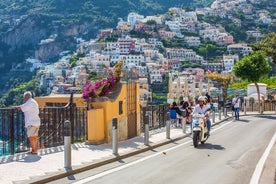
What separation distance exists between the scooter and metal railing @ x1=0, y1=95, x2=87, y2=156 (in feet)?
11.2

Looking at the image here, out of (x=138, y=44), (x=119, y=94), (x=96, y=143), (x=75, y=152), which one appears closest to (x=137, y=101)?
(x=119, y=94)

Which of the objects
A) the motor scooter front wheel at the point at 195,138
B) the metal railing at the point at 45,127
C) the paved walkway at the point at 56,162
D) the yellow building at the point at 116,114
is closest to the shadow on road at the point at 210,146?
the motor scooter front wheel at the point at 195,138

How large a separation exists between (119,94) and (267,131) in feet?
26.5

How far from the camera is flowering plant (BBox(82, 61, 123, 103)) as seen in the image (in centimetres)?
1449

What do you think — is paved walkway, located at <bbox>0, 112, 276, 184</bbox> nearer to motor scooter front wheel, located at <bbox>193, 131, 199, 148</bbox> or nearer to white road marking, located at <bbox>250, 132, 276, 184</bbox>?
white road marking, located at <bbox>250, 132, 276, 184</bbox>

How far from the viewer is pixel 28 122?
1140cm

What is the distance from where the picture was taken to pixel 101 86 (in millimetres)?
14977

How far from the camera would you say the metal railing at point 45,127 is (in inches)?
461

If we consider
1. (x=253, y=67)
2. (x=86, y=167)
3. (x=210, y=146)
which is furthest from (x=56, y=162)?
(x=253, y=67)

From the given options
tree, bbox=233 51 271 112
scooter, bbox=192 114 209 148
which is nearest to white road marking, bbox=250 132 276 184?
scooter, bbox=192 114 209 148

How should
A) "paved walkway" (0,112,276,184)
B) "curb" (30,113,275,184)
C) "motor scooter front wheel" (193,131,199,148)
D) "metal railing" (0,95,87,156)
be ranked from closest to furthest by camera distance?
"curb" (30,113,275,184)
"paved walkway" (0,112,276,184)
"metal railing" (0,95,87,156)
"motor scooter front wheel" (193,131,199,148)

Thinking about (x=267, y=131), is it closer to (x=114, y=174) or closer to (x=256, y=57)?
(x=114, y=174)

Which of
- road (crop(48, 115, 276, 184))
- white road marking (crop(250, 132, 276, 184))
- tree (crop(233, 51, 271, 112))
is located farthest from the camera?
tree (crop(233, 51, 271, 112))

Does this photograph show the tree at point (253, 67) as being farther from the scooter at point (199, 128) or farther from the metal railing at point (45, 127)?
the metal railing at point (45, 127)
